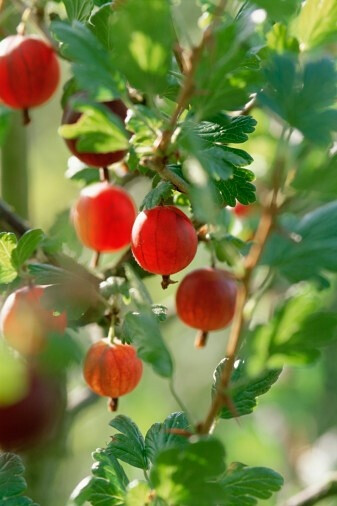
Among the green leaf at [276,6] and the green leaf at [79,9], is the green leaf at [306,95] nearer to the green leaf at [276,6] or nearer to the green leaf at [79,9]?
the green leaf at [276,6]

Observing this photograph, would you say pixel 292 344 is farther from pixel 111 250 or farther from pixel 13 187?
pixel 13 187

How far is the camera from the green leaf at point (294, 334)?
0.75m

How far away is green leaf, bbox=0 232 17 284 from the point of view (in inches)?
44.7

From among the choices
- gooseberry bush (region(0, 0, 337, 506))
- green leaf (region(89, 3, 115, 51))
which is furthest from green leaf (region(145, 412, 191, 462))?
green leaf (region(89, 3, 115, 51))

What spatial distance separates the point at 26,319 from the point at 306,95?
47 cm

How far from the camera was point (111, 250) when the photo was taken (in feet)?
4.48

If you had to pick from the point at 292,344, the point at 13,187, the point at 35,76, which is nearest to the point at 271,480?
the point at 292,344

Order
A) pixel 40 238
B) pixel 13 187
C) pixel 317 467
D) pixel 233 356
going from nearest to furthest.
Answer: pixel 233 356
pixel 40 238
pixel 13 187
pixel 317 467

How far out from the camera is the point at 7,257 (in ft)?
3.81

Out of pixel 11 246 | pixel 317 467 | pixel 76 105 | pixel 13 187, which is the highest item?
pixel 76 105

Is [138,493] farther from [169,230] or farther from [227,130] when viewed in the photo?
[227,130]

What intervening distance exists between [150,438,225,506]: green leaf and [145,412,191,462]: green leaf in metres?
0.16

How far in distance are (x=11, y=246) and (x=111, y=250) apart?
25 centimetres

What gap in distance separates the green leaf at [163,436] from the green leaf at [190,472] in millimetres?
163
